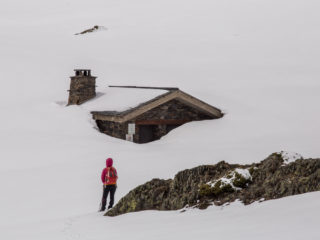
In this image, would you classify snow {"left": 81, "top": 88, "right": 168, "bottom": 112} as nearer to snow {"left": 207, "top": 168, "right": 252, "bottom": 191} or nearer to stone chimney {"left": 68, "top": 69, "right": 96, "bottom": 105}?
stone chimney {"left": 68, "top": 69, "right": 96, "bottom": 105}

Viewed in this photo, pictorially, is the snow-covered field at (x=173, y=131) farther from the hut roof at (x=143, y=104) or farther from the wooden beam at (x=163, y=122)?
the hut roof at (x=143, y=104)

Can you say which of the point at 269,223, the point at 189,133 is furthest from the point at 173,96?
the point at 269,223

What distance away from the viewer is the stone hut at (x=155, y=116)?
21859 mm

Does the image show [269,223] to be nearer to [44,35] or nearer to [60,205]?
[60,205]

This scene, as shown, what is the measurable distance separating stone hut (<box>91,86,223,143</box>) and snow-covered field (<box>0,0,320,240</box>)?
59 centimetres

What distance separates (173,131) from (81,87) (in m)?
6.27

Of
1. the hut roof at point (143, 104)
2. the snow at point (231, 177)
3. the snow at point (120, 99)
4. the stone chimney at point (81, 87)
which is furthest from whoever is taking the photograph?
the stone chimney at point (81, 87)

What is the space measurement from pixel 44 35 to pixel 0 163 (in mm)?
38171

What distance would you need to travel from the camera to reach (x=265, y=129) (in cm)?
2236

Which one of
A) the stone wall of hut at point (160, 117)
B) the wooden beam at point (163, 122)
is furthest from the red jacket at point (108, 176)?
the wooden beam at point (163, 122)

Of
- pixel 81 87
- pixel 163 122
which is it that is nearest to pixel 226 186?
pixel 163 122

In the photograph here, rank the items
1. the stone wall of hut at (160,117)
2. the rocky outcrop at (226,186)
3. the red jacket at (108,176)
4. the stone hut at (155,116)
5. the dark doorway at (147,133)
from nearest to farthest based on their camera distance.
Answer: the rocky outcrop at (226,186)
the red jacket at (108,176)
the stone hut at (155,116)
the stone wall of hut at (160,117)
the dark doorway at (147,133)

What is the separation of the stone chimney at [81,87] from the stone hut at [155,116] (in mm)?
2466

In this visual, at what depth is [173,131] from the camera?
896 inches
